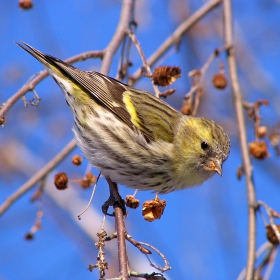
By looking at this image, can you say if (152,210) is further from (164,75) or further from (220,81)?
(220,81)

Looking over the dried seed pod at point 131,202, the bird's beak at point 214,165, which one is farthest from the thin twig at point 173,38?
the dried seed pod at point 131,202

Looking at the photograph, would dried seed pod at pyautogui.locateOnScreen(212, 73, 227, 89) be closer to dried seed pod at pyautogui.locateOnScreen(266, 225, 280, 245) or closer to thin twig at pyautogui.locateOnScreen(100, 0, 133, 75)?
thin twig at pyautogui.locateOnScreen(100, 0, 133, 75)

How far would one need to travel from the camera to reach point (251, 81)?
5.09 m

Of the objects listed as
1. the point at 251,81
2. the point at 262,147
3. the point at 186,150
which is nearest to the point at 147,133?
the point at 186,150

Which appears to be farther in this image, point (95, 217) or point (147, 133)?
point (95, 217)

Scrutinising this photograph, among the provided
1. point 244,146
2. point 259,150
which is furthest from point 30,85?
point 259,150

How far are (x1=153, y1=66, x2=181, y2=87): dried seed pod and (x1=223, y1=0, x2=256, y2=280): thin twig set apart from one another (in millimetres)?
402

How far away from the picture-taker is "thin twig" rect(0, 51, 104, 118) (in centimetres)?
256

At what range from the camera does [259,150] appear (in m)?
3.07

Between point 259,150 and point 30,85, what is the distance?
132 cm

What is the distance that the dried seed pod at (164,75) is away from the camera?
10.1 ft

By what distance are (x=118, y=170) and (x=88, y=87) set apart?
614 mm

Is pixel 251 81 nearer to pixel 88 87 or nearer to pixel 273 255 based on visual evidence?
pixel 88 87

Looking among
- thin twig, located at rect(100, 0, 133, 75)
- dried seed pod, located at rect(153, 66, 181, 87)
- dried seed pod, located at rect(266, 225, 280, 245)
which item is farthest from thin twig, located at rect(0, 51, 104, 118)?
dried seed pod, located at rect(266, 225, 280, 245)
